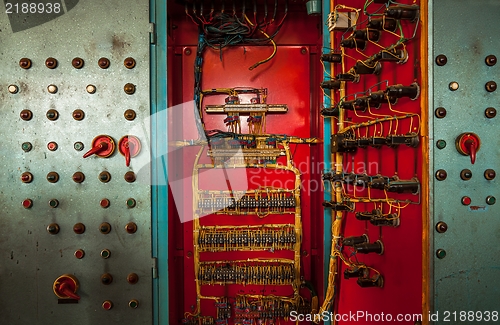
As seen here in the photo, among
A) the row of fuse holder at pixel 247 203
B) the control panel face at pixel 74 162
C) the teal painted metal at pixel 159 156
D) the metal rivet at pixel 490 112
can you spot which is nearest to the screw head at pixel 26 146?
the control panel face at pixel 74 162

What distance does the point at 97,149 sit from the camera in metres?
1.49

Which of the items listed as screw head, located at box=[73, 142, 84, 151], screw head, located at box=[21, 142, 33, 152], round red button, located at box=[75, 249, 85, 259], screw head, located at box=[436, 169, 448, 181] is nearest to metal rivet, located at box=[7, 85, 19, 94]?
screw head, located at box=[21, 142, 33, 152]

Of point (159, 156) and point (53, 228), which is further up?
point (159, 156)

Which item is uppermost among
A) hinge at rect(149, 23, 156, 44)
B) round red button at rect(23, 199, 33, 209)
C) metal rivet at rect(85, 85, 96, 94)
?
hinge at rect(149, 23, 156, 44)

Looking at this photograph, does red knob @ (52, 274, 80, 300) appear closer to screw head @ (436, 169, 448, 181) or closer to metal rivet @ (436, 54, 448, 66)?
screw head @ (436, 169, 448, 181)

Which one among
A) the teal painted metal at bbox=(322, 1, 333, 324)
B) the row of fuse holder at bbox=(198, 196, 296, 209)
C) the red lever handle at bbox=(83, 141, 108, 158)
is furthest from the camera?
the row of fuse holder at bbox=(198, 196, 296, 209)

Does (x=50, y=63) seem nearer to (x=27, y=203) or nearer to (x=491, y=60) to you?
(x=27, y=203)

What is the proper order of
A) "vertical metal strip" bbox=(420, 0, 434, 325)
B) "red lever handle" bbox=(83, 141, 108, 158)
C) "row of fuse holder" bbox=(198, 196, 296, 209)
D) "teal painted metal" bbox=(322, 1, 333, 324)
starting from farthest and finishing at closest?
"row of fuse holder" bbox=(198, 196, 296, 209)
"teal painted metal" bbox=(322, 1, 333, 324)
"red lever handle" bbox=(83, 141, 108, 158)
"vertical metal strip" bbox=(420, 0, 434, 325)

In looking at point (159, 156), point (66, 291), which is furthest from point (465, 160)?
point (66, 291)

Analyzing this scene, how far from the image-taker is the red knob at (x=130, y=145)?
154 cm

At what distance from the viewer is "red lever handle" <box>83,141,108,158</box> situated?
1481 mm

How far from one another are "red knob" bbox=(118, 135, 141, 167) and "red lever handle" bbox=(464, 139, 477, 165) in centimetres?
143

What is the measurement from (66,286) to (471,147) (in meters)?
1.87

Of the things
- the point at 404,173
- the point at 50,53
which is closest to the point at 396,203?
the point at 404,173
